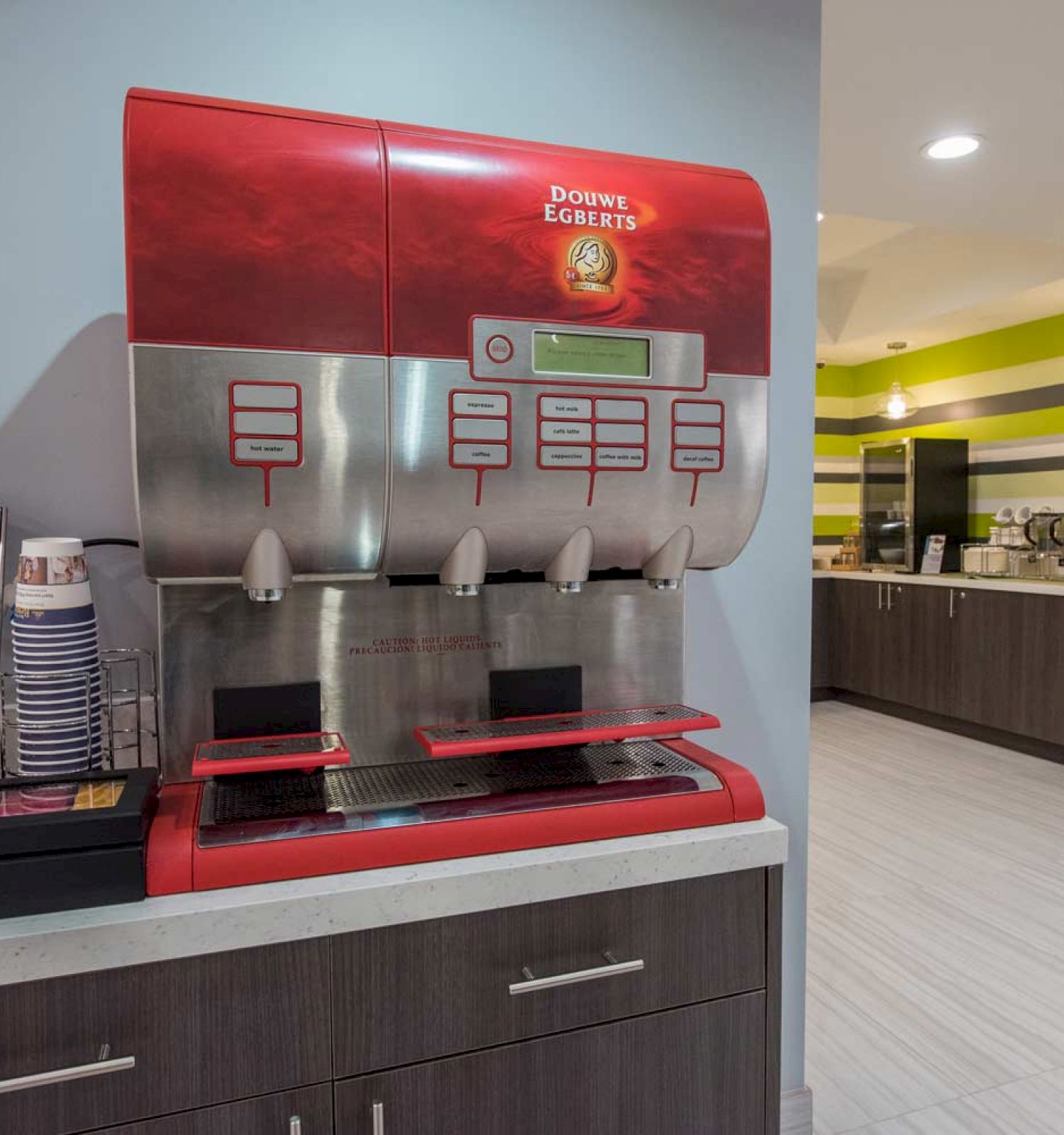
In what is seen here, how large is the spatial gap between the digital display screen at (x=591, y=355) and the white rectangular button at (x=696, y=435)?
0.09 m

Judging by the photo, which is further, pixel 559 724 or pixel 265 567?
pixel 559 724

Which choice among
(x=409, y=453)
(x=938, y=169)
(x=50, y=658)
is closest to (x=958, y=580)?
(x=938, y=169)

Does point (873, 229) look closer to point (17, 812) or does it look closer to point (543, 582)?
point (543, 582)

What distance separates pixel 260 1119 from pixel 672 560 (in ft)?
2.78

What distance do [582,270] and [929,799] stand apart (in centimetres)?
366

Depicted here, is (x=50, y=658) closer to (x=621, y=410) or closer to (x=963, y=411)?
(x=621, y=410)

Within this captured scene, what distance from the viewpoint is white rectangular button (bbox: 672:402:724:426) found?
1.22m

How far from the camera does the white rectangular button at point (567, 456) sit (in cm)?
116

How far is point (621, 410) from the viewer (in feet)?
3.89

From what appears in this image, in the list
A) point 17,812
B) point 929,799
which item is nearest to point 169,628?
point 17,812

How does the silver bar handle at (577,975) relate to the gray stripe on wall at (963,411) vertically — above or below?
below

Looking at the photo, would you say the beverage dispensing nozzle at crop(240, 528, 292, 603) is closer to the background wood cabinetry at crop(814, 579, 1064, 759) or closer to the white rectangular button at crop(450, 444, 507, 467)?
the white rectangular button at crop(450, 444, 507, 467)

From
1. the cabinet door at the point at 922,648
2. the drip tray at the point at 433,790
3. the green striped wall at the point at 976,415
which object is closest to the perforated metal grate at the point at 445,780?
the drip tray at the point at 433,790

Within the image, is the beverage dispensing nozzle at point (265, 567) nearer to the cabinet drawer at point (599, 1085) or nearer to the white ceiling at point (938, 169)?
the cabinet drawer at point (599, 1085)
